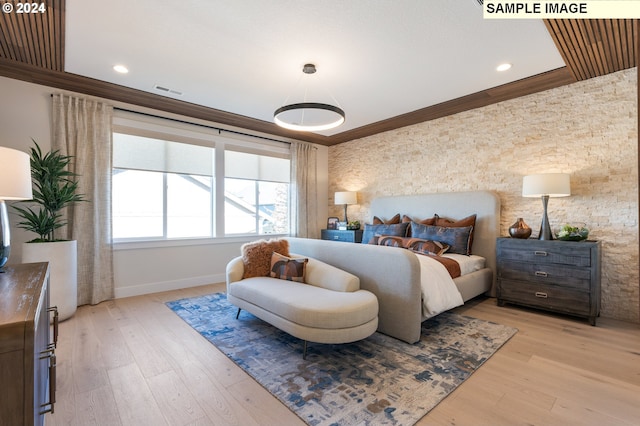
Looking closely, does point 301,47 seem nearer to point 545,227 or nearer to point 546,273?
point 545,227

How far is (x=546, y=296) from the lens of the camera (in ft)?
10.2

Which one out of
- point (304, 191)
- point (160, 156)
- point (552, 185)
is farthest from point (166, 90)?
point (552, 185)

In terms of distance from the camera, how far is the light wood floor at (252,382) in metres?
1.61

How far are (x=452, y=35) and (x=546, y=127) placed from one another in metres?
1.94

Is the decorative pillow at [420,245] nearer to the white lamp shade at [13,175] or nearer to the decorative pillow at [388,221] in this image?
the decorative pillow at [388,221]

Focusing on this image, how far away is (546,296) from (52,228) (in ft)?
17.5

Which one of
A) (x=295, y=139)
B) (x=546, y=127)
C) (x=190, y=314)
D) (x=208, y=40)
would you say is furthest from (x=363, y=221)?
(x=208, y=40)

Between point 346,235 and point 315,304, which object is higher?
point 346,235

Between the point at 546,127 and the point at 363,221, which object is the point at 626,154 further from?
the point at 363,221

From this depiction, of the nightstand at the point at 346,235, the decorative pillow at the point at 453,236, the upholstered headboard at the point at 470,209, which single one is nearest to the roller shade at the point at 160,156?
the nightstand at the point at 346,235

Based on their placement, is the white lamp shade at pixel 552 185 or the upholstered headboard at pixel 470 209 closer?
the white lamp shade at pixel 552 185

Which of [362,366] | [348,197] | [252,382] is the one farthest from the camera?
[348,197]

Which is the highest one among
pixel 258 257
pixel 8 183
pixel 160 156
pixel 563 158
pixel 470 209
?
pixel 160 156

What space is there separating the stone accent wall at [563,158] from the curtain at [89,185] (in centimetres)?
442
